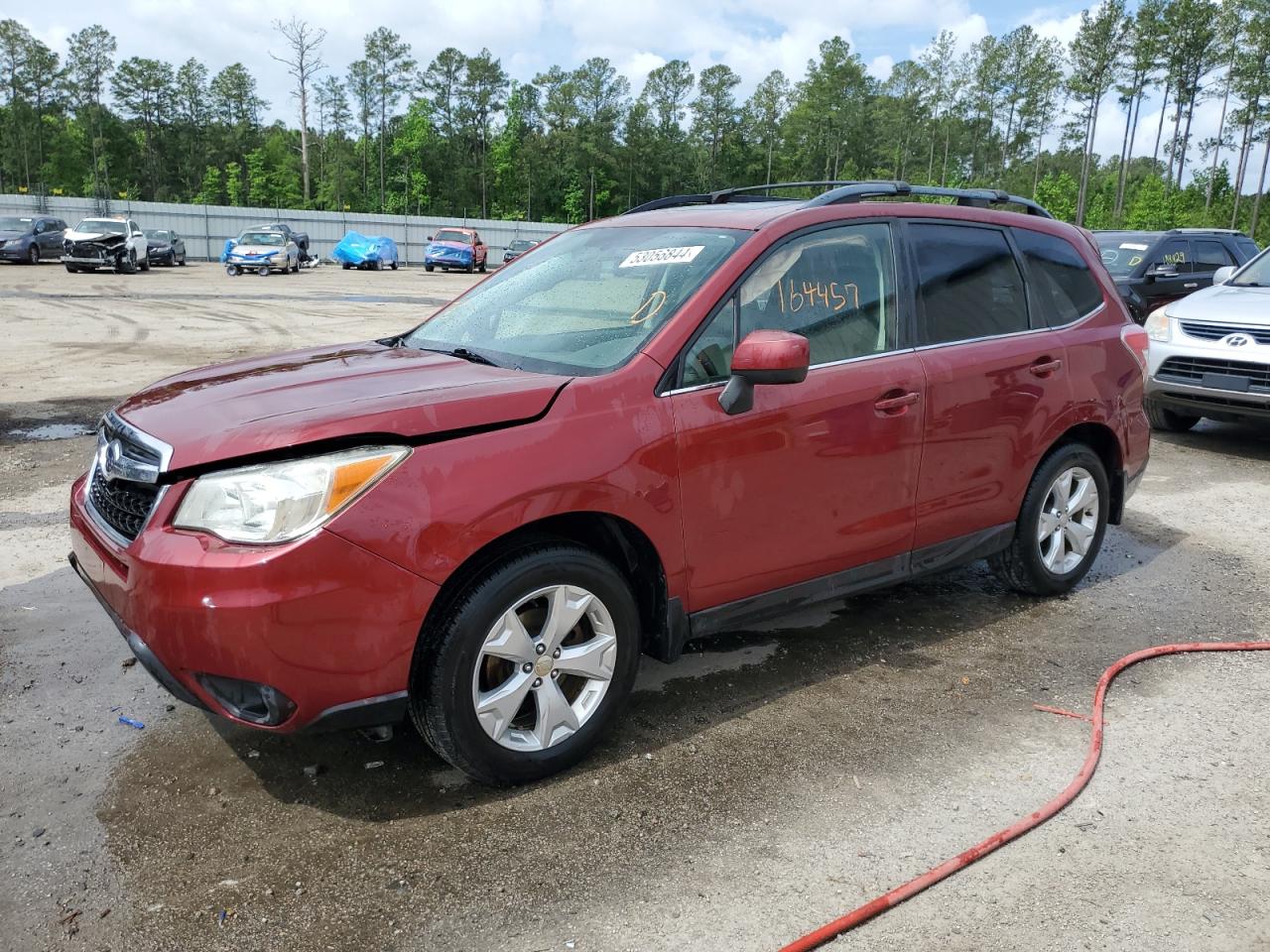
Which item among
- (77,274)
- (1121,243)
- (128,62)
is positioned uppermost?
(128,62)

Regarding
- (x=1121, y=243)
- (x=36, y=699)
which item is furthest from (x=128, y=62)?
(x=36, y=699)

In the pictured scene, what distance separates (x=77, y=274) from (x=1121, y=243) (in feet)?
88.1

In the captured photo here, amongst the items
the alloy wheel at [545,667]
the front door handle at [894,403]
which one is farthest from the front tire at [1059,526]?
the alloy wheel at [545,667]

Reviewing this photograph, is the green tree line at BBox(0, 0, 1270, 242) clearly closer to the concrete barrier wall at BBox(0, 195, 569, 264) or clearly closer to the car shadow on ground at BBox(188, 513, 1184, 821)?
the concrete barrier wall at BBox(0, 195, 569, 264)

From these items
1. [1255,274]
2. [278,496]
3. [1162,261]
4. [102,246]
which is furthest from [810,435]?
[102,246]

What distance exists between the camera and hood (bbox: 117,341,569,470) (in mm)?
2811

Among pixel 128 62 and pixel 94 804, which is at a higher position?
pixel 128 62

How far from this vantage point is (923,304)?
4.19 meters

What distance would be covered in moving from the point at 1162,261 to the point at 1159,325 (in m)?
5.15

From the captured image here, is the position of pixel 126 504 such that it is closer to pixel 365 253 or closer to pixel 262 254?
pixel 262 254

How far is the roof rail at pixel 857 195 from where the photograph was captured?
4.14 metres

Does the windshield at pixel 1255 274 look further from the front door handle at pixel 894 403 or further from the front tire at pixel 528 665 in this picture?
the front tire at pixel 528 665

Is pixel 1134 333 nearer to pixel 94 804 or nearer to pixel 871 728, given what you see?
pixel 871 728

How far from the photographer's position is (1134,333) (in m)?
5.09
